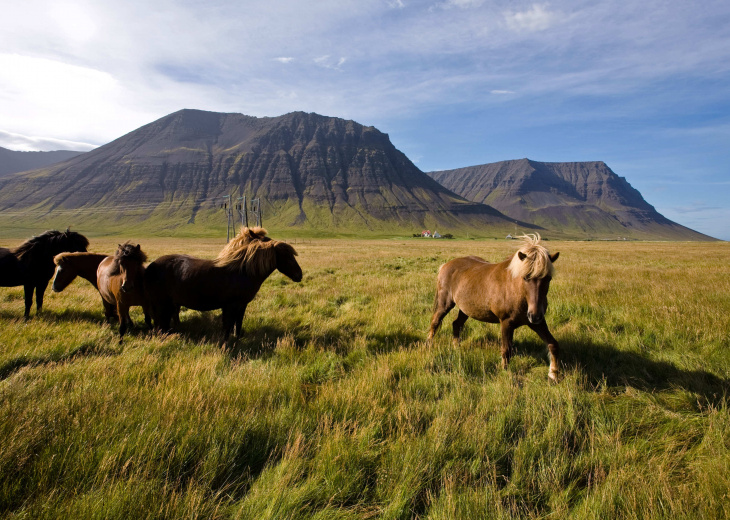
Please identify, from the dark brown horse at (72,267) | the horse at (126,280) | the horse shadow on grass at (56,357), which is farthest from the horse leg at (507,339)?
the dark brown horse at (72,267)

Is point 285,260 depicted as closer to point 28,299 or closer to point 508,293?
point 508,293

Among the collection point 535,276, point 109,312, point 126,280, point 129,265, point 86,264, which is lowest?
point 109,312

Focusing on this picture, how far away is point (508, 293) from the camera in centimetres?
490

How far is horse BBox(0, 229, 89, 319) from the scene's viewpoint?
7.59 m

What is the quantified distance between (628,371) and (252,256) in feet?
21.6

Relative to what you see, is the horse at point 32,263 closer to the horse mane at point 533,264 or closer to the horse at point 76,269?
the horse at point 76,269

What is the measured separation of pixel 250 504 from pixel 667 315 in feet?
28.9

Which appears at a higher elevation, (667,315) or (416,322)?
(667,315)

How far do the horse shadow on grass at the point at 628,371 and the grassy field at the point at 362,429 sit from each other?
0.03 metres

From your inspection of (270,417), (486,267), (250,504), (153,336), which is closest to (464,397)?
(270,417)

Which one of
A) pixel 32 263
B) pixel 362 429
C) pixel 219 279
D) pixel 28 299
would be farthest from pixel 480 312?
pixel 32 263

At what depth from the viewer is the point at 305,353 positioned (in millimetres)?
5262

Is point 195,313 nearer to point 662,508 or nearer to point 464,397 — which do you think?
point 464,397

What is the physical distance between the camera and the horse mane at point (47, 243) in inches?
312
